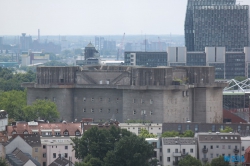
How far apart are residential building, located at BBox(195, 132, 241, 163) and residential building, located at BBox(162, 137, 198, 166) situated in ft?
2.25

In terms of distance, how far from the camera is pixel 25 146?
10894 centimetres

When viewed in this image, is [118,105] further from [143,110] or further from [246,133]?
[246,133]

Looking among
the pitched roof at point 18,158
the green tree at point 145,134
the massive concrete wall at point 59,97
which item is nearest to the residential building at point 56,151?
the pitched roof at point 18,158

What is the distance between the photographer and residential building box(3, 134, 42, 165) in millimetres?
108000

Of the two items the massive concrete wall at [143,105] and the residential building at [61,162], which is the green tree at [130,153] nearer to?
the residential building at [61,162]

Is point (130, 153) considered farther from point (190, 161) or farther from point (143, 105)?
point (143, 105)

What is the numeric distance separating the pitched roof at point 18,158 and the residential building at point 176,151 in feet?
32.1

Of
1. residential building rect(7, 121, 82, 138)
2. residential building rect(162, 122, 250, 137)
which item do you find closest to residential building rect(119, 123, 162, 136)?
residential building rect(162, 122, 250, 137)

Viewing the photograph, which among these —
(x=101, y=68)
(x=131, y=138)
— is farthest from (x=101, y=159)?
(x=101, y=68)

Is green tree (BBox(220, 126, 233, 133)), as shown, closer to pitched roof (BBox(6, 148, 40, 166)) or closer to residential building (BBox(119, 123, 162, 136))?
residential building (BBox(119, 123, 162, 136))

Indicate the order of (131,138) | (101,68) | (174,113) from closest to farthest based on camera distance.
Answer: (131,138), (174,113), (101,68)

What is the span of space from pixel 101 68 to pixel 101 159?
4887 cm

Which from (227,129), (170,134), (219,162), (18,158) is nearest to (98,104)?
(227,129)

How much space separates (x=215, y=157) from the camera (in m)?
108
